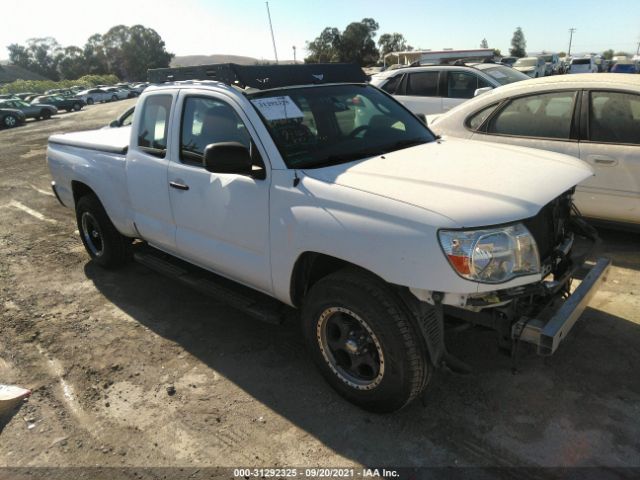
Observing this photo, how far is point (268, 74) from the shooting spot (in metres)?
3.48

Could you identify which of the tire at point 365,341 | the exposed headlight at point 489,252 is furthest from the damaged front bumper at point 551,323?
the tire at point 365,341

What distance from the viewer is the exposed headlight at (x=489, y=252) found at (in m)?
2.33

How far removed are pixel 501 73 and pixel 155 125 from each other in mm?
7613

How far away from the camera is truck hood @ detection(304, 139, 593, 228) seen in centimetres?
240

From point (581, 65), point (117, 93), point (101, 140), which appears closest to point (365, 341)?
point (101, 140)

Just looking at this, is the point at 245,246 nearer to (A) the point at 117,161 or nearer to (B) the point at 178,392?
(B) the point at 178,392

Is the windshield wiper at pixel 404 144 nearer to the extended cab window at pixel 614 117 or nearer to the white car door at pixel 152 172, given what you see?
the white car door at pixel 152 172

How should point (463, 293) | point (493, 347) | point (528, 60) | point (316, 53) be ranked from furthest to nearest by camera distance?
point (316, 53), point (528, 60), point (493, 347), point (463, 293)

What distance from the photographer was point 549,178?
2.79 metres

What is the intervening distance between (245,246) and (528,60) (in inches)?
1136

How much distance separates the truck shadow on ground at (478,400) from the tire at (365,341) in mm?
202

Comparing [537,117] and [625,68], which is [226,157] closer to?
[537,117]

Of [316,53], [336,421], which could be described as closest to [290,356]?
[336,421]

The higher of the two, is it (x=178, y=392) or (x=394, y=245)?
(x=394, y=245)
